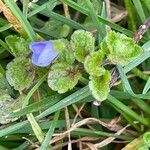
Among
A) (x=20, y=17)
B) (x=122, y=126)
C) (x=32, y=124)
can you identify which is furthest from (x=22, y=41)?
(x=122, y=126)

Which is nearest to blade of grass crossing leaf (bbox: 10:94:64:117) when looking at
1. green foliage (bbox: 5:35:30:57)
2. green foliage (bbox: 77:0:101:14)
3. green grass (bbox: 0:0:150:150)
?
green grass (bbox: 0:0:150:150)

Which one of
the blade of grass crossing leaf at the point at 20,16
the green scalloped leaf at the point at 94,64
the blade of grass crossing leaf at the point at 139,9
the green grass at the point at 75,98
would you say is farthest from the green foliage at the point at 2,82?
the blade of grass crossing leaf at the point at 139,9

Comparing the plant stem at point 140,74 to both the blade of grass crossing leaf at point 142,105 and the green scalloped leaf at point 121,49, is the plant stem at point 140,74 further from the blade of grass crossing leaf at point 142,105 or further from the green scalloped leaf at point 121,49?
the green scalloped leaf at point 121,49

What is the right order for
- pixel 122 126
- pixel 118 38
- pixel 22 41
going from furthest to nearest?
pixel 122 126 → pixel 22 41 → pixel 118 38

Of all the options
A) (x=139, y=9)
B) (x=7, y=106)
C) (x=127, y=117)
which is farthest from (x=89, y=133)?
(x=139, y=9)

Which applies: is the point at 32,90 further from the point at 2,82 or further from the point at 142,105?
the point at 142,105

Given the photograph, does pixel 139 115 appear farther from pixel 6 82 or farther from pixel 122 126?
pixel 6 82

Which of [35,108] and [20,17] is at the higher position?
[20,17]
